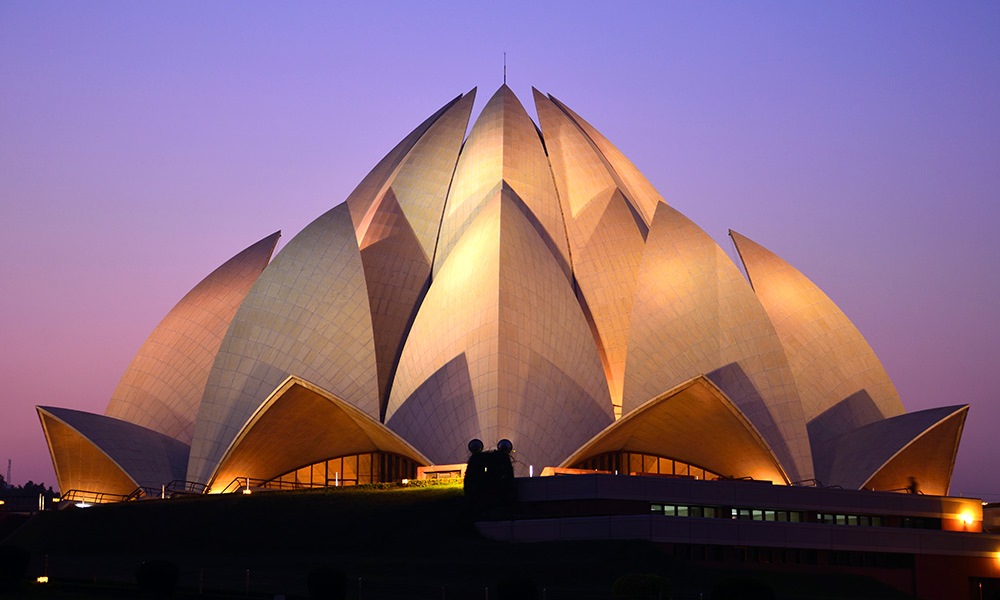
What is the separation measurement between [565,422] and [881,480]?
36.8 ft

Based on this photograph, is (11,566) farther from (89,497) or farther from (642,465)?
(642,465)

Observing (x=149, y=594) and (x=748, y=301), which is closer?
(x=149, y=594)

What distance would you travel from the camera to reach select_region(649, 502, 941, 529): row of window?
34.4 metres

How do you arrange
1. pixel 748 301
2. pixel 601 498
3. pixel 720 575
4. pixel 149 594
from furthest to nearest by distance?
pixel 748 301 → pixel 601 498 → pixel 720 575 → pixel 149 594

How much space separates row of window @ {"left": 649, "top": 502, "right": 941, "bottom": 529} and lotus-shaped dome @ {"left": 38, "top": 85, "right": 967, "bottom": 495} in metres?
4.78

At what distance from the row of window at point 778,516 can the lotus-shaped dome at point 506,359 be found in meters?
4.78

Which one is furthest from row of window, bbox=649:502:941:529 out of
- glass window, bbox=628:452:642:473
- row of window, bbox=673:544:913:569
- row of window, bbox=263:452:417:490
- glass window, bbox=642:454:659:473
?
row of window, bbox=263:452:417:490

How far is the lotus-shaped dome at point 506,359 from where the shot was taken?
137ft

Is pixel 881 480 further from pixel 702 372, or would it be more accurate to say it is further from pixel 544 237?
pixel 544 237

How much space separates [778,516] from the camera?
35531 millimetres

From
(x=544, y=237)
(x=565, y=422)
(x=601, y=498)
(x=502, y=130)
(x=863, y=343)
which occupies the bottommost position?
(x=601, y=498)

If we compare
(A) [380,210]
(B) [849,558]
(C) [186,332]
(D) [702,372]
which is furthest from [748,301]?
(C) [186,332]

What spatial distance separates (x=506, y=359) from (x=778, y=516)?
10114 millimetres

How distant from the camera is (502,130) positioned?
5134 cm
